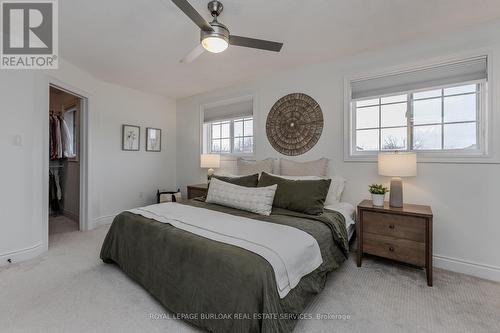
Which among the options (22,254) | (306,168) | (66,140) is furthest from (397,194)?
(66,140)

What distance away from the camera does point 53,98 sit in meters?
4.64

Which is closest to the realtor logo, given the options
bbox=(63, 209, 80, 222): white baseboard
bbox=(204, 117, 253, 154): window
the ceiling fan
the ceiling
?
the ceiling

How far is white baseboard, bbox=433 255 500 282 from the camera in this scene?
217cm

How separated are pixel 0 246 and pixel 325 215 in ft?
11.1

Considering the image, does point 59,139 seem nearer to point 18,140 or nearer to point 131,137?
point 131,137

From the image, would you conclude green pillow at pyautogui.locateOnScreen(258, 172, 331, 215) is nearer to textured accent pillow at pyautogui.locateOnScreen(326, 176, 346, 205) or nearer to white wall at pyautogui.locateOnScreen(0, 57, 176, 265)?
textured accent pillow at pyautogui.locateOnScreen(326, 176, 346, 205)

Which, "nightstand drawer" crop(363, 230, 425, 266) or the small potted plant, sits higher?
the small potted plant

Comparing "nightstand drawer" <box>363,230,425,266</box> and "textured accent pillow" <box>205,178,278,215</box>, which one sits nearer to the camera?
"nightstand drawer" <box>363,230,425,266</box>

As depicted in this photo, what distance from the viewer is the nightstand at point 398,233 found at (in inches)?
82.4

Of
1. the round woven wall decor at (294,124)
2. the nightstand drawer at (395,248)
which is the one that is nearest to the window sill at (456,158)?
the nightstand drawer at (395,248)

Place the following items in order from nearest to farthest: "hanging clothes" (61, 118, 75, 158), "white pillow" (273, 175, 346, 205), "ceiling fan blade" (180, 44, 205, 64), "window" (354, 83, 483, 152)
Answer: "ceiling fan blade" (180, 44, 205, 64)
"window" (354, 83, 483, 152)
"white pillow" (273, 175, 346, 205)
"hanging clothes" (61, 118, 75, 158)

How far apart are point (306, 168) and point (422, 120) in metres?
1.40

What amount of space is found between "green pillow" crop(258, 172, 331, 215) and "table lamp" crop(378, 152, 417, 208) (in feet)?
1.92

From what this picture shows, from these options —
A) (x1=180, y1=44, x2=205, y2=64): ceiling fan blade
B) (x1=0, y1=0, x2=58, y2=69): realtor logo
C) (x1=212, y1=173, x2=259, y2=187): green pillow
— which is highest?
(x1=0, y1=0, x2=58, y2=69): realtor logo
